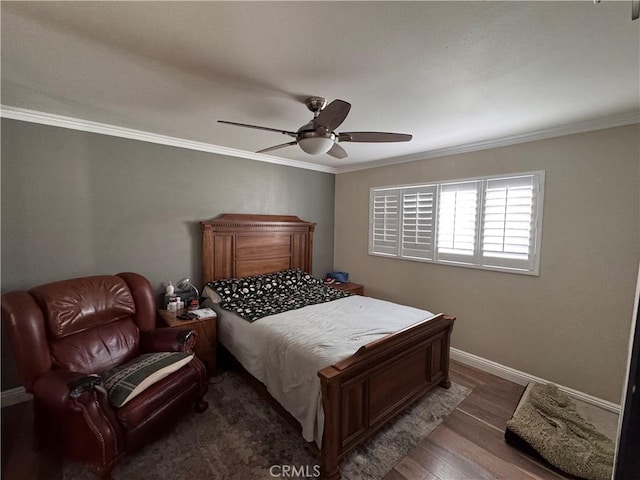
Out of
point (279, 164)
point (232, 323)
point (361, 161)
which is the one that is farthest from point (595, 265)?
point (279, 164)

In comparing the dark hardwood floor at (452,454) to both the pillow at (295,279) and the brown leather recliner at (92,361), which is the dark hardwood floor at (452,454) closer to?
the brown leather recliner at (92,361)

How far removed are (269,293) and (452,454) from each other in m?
2.29

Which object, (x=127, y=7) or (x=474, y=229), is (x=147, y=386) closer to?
(x=127, y=7)

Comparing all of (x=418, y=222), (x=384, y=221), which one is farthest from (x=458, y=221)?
(x=384, y=221)

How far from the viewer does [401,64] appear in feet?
5.19

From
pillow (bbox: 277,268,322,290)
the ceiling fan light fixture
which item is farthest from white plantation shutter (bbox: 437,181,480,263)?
the ceiling fan light fixture

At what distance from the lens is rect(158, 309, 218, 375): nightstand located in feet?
8.68

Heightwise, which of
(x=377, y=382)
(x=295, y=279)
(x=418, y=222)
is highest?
(x=418, y=222)

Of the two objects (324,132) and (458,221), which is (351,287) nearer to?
(458,221)

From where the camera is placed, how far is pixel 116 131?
2.71 meters

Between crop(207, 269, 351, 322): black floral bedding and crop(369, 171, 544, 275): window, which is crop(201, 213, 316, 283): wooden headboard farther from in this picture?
crop(369, 171, 544, 275): window

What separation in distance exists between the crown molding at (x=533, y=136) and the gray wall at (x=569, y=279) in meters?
0.05

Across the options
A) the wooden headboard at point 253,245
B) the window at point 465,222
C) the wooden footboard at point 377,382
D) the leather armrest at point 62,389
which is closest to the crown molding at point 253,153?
the window at point 465,222

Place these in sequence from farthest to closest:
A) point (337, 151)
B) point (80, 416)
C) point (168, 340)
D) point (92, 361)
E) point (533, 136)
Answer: point (533, 136)
point (337, 151)
point (168, 340)
point (92, 361)
point (80, 416)
